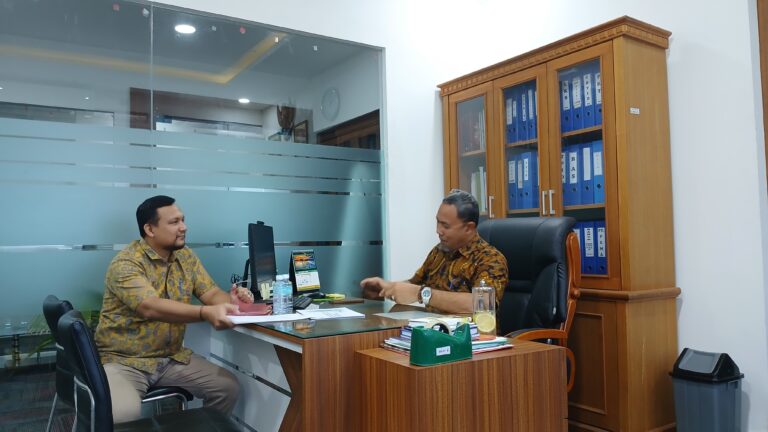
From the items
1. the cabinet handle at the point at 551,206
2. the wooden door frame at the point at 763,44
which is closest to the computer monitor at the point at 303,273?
the cabinet handle at the point at 551,206

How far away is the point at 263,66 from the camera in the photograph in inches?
148

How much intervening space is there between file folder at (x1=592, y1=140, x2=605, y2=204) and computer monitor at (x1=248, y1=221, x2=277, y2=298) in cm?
176

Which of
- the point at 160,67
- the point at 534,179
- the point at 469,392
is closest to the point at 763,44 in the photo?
the point at 534,179

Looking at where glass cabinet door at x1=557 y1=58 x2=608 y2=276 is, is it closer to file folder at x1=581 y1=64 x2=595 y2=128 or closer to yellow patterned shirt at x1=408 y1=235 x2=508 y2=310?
file folder at x1=581 y1=64 x2=595 y2=128

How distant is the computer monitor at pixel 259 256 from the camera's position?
286cm

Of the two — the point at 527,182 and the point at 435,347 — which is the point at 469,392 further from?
the point at 527,182

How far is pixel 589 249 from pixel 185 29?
102 inches

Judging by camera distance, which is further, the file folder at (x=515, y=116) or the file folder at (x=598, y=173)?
the file folder at (x=515, y=116)

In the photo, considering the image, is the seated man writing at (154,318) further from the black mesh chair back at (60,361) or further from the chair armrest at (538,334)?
the chair armrest at (538,334)

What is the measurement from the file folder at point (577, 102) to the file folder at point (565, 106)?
0.03m

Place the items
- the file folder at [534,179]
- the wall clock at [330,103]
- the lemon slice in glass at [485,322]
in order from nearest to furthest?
the lemon slice in glass at [485,322], the file folder at [534,179], the wall clock at [330,103]

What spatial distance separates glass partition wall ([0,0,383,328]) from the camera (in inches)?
118

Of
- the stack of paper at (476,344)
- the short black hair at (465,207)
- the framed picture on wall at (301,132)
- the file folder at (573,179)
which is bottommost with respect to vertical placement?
the stack of paper at (476,344)

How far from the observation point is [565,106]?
3.42 meters
